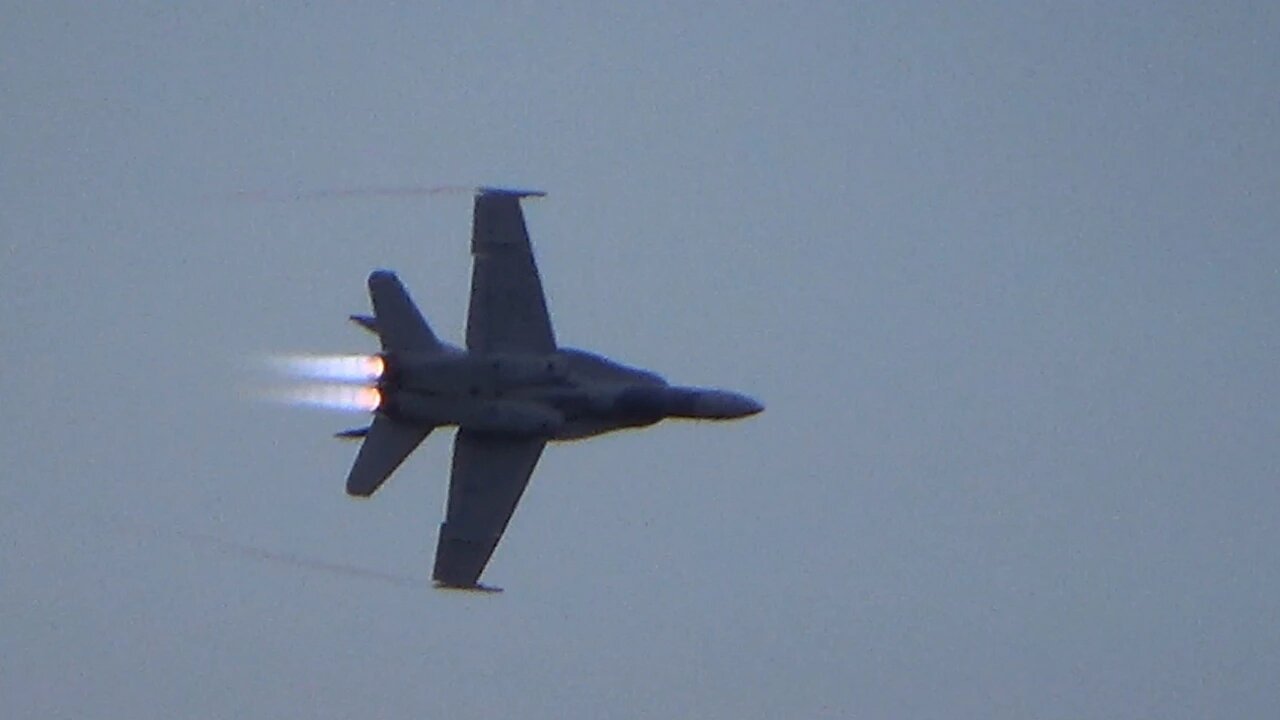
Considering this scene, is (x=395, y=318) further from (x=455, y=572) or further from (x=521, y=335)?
(x=455, y=572)

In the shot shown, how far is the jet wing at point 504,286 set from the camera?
145ft

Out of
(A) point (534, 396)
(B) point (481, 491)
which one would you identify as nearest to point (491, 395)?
(A) point (534, 396)

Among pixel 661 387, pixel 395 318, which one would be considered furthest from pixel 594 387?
pixel 395 318

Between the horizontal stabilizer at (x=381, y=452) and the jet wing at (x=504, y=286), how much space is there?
227 centimetres

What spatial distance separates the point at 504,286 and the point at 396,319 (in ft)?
8.01

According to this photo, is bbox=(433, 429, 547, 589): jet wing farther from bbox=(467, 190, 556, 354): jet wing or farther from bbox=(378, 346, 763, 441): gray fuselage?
bbox=(467, 190, 556, 354): jet wing

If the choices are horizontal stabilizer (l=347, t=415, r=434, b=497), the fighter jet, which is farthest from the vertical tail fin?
horizontal stabilizer (l=347, t=415, r=434, b=497)

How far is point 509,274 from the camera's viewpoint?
147 ft

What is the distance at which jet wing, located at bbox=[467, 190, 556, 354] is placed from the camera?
44344 millimetres

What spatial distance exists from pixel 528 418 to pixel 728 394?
4752 millimetres

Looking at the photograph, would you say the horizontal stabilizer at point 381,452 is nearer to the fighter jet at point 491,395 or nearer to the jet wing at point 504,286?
the fighter jet at point 491,395

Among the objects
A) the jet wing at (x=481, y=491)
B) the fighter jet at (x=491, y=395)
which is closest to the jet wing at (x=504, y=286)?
the fighter jet at (x=491, y=395)

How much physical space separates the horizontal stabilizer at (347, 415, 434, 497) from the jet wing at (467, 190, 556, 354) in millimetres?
2273

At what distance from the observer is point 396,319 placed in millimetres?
44062
